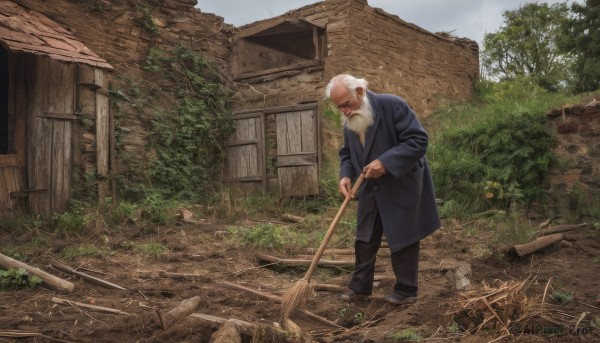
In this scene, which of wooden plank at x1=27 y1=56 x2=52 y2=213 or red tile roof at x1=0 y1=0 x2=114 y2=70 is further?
wooden plank at x1=27 y1=56 x2=52 y2=213

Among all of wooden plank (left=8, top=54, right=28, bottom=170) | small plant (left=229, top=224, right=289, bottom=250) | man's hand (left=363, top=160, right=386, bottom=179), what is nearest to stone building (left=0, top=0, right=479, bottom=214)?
wooden plank (left=8, top=54, right=28, bottom=170)

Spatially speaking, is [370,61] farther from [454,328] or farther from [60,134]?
[454,328]

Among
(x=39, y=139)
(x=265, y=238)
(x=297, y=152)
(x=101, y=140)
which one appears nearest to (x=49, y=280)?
(x=265, y=238)

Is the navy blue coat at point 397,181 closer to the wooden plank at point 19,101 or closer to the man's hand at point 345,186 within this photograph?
the man's hand at point 345,186

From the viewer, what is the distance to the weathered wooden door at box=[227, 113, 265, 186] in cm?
1101

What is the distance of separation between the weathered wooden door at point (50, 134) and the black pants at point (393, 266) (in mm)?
5411

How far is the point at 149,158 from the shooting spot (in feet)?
31.6

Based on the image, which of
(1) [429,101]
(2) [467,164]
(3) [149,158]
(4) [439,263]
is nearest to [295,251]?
(4) [439,263]

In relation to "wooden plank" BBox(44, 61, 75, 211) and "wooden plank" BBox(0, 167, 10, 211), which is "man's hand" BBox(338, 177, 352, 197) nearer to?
"wooden plank" BBox(44, 61, 75, 211)

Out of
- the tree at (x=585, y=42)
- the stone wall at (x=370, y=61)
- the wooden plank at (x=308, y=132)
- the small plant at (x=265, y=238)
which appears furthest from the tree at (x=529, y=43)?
the small plant at (x=265, y=238)

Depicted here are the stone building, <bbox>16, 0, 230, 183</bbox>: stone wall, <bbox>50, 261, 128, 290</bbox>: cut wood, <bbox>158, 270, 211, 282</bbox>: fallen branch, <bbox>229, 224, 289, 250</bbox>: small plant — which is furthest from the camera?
the stone building

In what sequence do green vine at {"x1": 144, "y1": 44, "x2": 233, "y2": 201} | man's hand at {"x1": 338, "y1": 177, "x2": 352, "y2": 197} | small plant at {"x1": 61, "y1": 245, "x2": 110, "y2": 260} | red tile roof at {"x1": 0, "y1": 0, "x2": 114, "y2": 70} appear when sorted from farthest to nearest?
1. green vine at {"x1": 144, "y1": 44, "x2": 233, "y2": 201}
2. red tile roof at {"x1": 0, "y1": 0, "x2": 114, "y2": 70}
3. small plant at {"x1": 61, "y1": 245, "x2": 110, "y2": 260}
4. man's hand at {"x1": 338, "y1": 177, "x2": 352, "y2": 197}

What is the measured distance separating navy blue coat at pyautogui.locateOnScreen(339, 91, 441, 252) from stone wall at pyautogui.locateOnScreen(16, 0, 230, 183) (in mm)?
5777

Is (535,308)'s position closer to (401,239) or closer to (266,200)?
(401,239)
